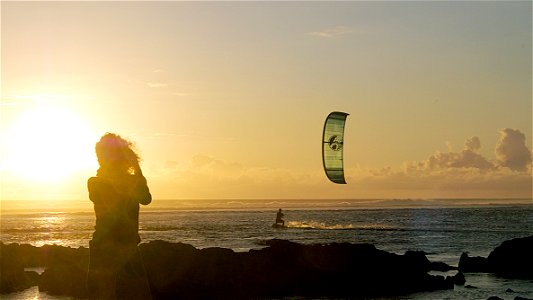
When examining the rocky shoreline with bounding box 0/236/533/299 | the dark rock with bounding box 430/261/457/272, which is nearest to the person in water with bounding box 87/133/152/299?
the rocky shoreline with bounding box 0/236/533/299

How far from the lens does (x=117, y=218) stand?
265 inches

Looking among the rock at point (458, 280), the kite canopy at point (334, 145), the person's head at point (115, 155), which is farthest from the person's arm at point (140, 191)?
the rock at point (458, 280)

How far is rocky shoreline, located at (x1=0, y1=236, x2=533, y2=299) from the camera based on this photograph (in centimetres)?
2136

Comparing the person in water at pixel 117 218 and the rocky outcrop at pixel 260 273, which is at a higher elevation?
the person in water at pixel 117 218

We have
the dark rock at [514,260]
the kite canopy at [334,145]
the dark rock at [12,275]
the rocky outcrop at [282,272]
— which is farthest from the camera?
the dark rock at [514,260]

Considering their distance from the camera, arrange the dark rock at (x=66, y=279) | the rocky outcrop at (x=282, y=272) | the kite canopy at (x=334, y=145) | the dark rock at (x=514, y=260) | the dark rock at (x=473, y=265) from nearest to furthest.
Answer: the rocky outcrop at (x=282, y=272), the dark rock at (x=66, y=279), the kite canopy at (x=334, y=145), the dark rock at (x=514, y=260), the dark rock at (x=473, y=265)

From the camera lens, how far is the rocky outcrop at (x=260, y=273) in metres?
21.3

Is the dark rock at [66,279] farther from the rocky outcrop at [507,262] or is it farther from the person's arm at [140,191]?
the person's arm at [140,191]

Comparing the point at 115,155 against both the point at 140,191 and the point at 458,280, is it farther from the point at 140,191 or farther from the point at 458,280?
the point at 458,280

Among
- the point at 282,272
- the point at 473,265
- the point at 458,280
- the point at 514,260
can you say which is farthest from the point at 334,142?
the point at 514,260

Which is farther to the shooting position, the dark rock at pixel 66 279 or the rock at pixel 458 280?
the rock at pixel 458 280

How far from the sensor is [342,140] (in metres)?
22.4

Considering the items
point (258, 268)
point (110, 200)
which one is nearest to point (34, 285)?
point (258, 268)

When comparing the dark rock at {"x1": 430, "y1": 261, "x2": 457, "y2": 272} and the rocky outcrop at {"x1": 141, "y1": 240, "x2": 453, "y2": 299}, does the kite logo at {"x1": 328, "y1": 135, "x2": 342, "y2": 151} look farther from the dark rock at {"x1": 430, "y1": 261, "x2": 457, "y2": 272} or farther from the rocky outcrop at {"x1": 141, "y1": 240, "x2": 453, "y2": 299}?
the dark rock at {"x1": 430, "y1": 261, "x2": 457, "y2": 272}
